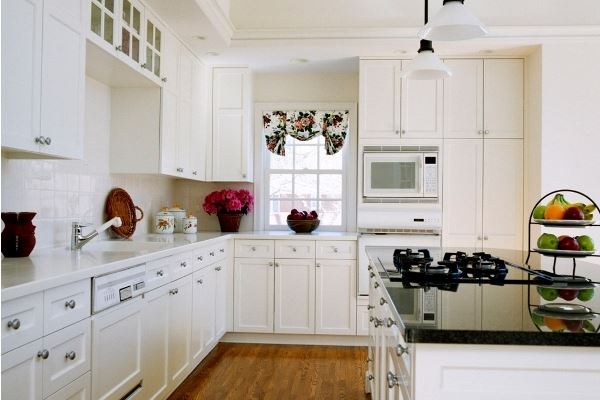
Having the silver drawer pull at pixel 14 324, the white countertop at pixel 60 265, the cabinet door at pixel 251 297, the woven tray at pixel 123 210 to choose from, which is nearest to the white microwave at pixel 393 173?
the cabinet door at pixel 251 297

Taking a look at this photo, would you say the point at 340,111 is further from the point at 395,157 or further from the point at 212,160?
the point at 212,160

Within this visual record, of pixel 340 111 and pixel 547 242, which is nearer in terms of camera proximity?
pixel 547 242

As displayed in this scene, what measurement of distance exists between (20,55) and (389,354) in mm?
→ 1680

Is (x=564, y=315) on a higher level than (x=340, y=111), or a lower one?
lower

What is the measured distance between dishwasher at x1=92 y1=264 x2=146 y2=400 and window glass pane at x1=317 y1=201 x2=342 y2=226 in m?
2.46

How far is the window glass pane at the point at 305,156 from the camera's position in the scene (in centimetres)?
458

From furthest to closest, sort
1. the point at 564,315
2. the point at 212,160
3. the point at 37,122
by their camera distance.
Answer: the point at 212,160, the point at 37,122, the point at 564,315

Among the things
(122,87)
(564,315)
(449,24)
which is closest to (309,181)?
(122,87)

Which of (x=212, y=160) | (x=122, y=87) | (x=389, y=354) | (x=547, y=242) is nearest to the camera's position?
(x=389, y=354)

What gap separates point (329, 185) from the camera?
4551mm

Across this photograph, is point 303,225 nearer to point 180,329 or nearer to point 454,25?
point 180,329

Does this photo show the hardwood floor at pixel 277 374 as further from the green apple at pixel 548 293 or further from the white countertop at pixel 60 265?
the green apple at pixel 548 293

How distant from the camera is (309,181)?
457 centimetres

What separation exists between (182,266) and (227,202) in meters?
1.49
